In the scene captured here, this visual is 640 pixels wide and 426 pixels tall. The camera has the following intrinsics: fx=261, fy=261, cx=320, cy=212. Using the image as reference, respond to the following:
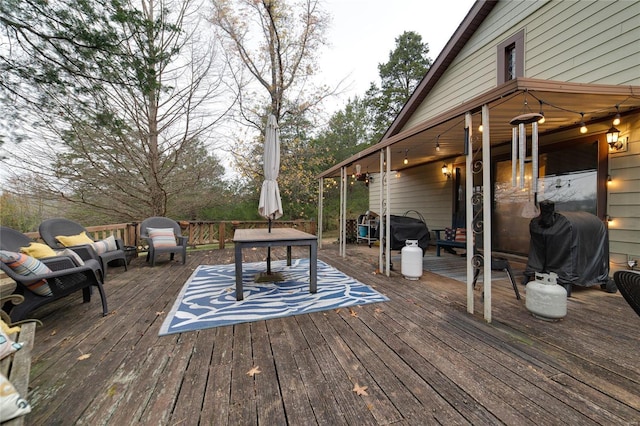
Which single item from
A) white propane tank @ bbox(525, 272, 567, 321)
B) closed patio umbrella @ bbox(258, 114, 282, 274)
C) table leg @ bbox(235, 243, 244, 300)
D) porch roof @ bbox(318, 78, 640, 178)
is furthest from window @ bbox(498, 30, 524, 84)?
table leg @ bbox(235, 243, 244, 300)

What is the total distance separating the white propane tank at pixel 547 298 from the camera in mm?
2553

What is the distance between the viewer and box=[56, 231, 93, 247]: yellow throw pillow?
12.9 feet

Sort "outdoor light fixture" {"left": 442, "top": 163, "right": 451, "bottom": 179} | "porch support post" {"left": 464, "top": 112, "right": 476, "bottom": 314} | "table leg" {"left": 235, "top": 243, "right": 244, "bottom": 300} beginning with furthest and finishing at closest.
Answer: "outdoor light fixture" {"left": 442, "top": 163, "right": 451, "bottom": 179}
"table leg" {"left": 235, "top": 243, "right": 244, "bottom": 300}
"porch support post" {"left": 464, "top": 112, "right": 476, "bottom": 314}

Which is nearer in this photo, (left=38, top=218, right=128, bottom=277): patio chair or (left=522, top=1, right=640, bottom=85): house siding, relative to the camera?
(left=522, top=1, right=640, bottom=85): house siding

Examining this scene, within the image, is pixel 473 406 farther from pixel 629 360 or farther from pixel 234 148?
pixel 234 148

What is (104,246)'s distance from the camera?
4465mm

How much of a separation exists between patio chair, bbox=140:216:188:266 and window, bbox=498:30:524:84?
295 inches

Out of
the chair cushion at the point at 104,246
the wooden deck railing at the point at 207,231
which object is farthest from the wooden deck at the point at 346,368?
the wooden deck railing at the point at 207,231

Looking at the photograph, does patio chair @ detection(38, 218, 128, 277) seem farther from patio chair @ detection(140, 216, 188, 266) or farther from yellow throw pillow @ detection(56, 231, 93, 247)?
patio chair @ detection(140, 216, 188, 266)

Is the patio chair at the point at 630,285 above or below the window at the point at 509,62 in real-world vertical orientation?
below

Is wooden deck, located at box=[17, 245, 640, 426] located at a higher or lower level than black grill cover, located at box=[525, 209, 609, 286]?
lower

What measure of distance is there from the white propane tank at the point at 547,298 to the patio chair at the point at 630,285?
3.53 feet

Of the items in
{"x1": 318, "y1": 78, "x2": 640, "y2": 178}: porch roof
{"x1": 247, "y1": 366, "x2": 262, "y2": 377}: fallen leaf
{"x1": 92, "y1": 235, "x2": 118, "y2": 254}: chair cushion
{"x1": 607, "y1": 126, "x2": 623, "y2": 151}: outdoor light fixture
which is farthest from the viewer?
{"x1": 92, "y1": 235, "x2": 118, "y2": 254}: chair cushion

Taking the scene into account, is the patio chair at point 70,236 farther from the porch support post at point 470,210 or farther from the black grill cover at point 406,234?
the black grill cover at point 406,234
